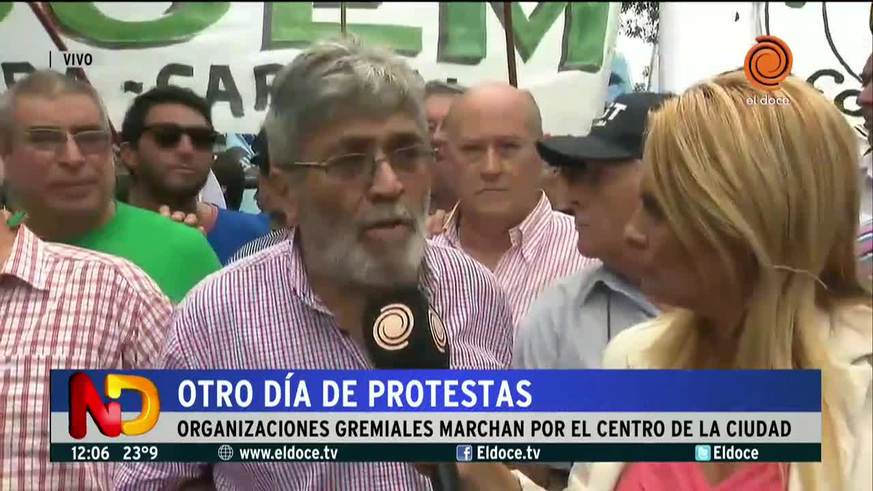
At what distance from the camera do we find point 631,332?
2533mm

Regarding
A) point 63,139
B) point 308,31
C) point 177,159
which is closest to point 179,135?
point 177,159

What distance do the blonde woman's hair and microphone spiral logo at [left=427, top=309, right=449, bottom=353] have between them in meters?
0.44

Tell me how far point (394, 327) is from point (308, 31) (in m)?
0.65

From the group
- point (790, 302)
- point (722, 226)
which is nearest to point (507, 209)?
point (722, 226)

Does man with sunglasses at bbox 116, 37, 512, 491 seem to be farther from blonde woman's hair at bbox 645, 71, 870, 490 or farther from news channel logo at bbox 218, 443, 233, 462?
blonde woman's hair at bbox 645, 71, 870, 490

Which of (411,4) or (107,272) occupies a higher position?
(411,4)

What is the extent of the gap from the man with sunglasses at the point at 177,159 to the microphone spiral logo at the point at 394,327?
0.32 m

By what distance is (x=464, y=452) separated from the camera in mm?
2492

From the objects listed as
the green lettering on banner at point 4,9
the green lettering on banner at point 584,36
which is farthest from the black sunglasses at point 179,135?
the green lettering on banner at point 584,36

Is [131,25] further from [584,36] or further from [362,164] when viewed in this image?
[584,36]

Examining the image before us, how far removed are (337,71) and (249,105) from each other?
200 millimetres

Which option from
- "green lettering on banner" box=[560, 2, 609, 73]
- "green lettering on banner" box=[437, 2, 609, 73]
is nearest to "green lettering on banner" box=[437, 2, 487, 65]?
"green lettering on banner" box=[437, 2, 609, 73]

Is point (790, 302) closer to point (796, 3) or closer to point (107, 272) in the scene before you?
point (796, 3)

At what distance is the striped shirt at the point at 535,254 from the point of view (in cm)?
249
